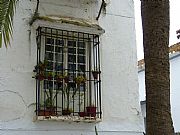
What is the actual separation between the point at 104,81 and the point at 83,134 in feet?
4.24

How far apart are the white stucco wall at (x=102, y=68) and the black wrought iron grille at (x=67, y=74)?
8.2 inches

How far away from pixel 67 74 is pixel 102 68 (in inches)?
35.2

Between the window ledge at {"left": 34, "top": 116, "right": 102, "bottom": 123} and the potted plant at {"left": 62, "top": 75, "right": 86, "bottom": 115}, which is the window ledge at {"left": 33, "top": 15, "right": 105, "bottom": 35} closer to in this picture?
the potted plant at {"left": 62, "top": 75, "right": 86, "bottom": 115}

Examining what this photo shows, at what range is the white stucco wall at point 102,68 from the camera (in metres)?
7.99

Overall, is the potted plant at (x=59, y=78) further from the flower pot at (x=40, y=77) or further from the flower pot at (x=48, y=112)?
the flower pot at (x=48, y=112)

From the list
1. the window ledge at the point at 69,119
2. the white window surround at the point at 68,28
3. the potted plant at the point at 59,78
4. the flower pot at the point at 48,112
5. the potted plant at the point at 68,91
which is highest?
the white window surround at the point at 68,28

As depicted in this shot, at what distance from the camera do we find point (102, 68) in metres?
9.01

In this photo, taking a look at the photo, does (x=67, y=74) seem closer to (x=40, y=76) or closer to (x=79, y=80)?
(x=79, y=80)

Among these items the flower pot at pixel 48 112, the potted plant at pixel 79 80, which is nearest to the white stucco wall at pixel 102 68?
the flower pot at pixel 48 112

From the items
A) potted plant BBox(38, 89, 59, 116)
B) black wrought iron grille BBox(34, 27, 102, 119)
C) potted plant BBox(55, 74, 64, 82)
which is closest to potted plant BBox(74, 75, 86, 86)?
black wrought iron grille BBox(34, 27, 102, 119)

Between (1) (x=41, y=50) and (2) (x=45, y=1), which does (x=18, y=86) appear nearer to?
(1) (x=41, y=50)

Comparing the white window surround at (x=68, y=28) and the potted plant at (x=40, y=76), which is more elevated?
the white window surround at (x=68, y=28)

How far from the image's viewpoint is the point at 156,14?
18.1ft

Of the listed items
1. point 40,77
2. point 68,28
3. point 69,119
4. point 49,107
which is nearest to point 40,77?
point 40,77
